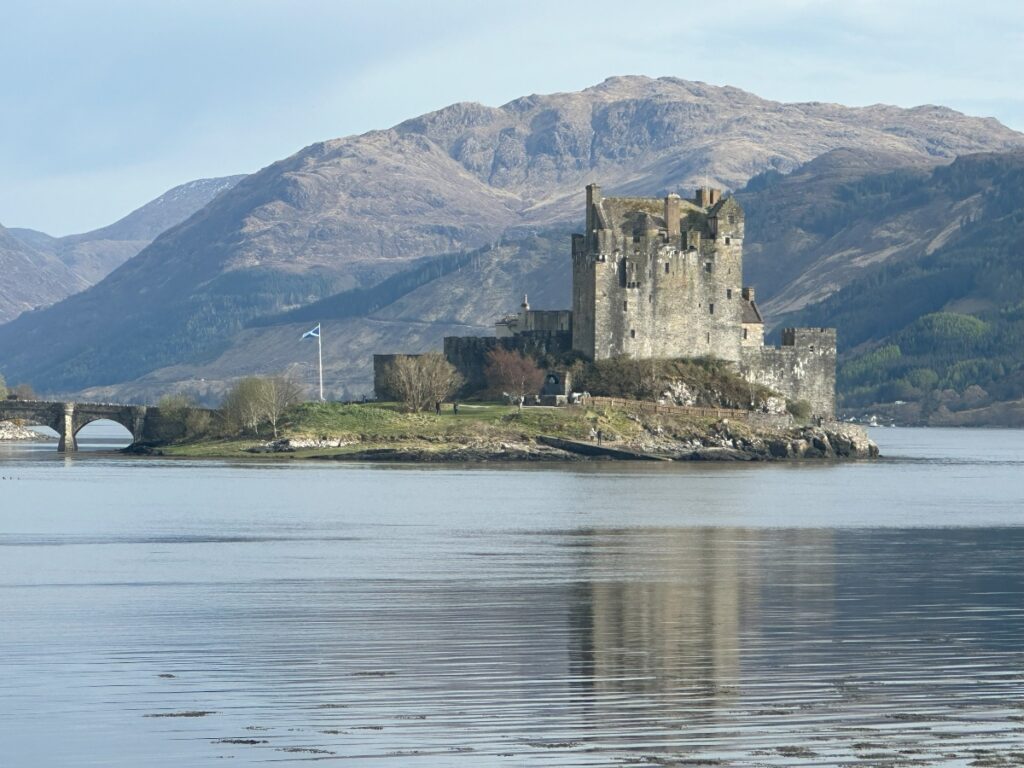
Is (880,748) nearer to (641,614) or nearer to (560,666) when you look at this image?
(560,666)

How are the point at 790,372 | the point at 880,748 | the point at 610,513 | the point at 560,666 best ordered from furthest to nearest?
the point at 790,372, the point at 610,513, the point at 560,666, the point at 880,748

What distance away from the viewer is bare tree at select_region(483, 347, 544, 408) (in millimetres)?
137000

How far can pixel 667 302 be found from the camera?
13825 cm

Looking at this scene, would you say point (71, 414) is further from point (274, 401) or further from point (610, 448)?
point (610, 448)

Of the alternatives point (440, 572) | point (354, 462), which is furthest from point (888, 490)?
point (440, 572)

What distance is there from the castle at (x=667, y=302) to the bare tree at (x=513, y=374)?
1.32 metres

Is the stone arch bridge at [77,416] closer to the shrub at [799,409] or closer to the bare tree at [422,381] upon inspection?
the bare tree at [422,381]

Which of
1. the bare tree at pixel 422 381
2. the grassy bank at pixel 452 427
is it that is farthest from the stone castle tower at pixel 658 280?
the bare tree at pixel 422 381

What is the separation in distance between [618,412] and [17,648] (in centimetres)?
9791

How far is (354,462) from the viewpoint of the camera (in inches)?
5143

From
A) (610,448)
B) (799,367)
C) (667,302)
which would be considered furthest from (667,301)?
(610,448)

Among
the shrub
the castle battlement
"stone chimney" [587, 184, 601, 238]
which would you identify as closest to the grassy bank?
the castle battlement

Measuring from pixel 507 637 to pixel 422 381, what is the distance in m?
99.1

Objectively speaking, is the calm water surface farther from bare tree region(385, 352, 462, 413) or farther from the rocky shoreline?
bare tree region(385, 352, 462, 413)
